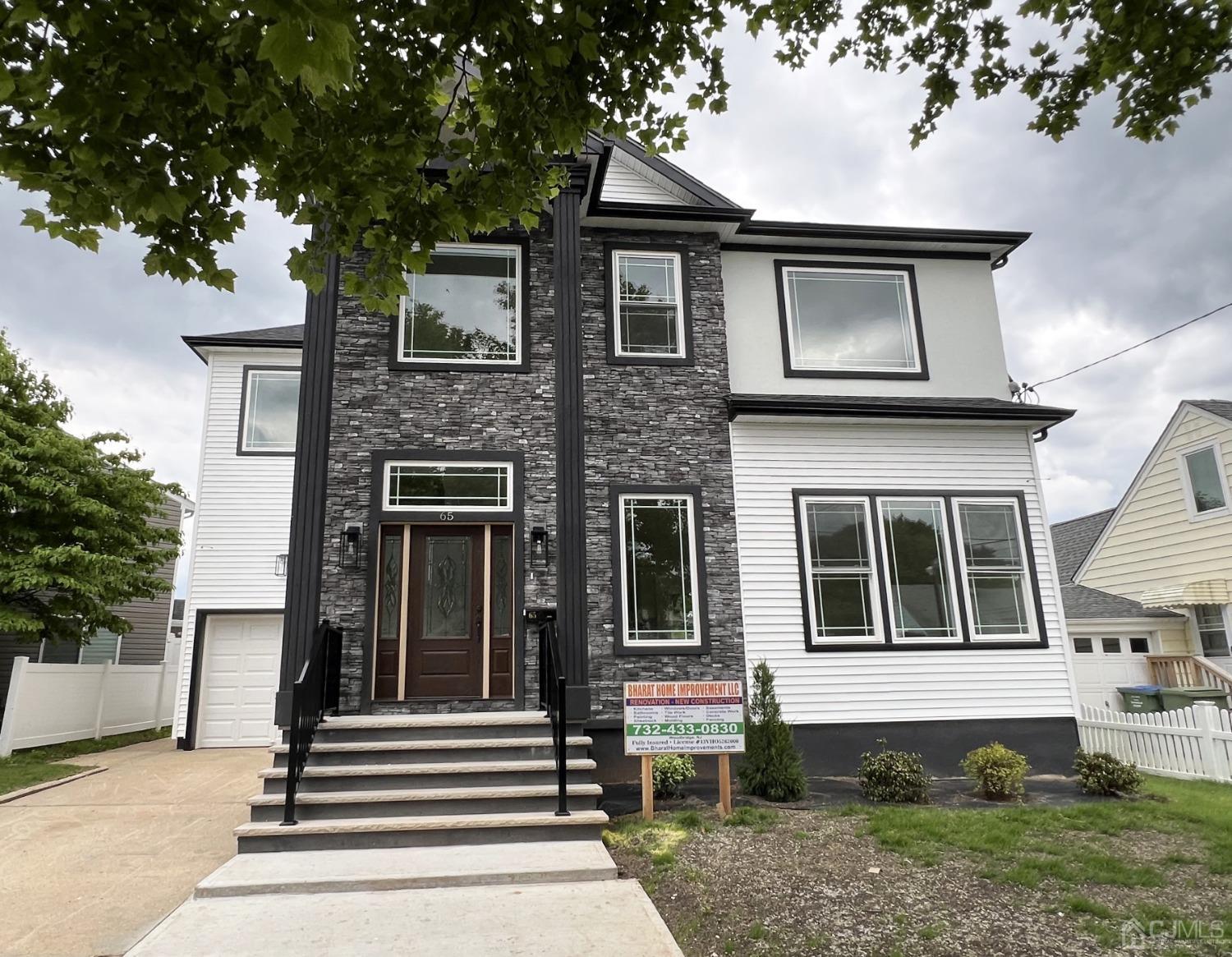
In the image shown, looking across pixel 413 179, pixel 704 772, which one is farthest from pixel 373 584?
pixel 413 179

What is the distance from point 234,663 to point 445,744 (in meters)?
7.81

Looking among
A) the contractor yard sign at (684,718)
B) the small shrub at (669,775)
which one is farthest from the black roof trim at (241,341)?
the small shrub at (669,775)

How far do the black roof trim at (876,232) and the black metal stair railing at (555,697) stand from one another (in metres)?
5.85

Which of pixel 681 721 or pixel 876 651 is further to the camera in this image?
pixel 876 651

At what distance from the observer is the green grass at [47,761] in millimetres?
9227

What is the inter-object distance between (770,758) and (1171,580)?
484 inches

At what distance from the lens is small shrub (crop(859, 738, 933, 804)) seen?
7.36 meters

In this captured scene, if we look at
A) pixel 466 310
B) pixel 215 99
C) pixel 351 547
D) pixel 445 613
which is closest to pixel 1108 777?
pixel 445 613

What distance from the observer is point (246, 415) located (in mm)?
13398

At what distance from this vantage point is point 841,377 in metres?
10.1

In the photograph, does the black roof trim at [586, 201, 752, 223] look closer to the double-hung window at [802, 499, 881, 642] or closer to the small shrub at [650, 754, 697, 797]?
the double-hung window at [802, 499, 881, 642]

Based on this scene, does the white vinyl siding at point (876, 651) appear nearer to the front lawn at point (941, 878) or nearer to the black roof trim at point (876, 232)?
the front lawn at point (941, 878)

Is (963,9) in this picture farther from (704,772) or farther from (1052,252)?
(1052,252)

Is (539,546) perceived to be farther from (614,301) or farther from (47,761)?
(47,761)
